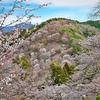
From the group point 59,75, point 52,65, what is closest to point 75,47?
point 52,65

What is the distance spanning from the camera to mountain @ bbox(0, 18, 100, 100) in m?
6.29

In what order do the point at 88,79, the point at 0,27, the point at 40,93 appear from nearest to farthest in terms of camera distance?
1. the point at 0,27
2. the point at 88,79
3. the point at 40,93

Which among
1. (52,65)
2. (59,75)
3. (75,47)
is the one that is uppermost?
(52,65)

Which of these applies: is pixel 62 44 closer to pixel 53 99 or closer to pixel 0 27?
pixel 53 99

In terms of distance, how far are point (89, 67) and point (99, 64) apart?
1.84 feet

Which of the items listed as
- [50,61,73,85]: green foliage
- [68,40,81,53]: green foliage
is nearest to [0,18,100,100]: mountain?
[50,61,73,85]: green foliage

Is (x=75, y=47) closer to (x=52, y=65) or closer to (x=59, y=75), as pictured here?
(x=52, y=65)

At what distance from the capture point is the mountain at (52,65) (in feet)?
20.6

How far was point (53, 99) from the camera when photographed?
16.1 meters

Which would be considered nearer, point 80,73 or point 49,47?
point 80,73

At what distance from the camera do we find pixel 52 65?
89.4ft

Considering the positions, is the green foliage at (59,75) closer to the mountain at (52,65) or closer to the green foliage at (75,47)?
the mountain at (52,65)

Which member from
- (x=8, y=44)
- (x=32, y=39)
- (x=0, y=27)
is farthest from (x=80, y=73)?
(x=32, y=39)

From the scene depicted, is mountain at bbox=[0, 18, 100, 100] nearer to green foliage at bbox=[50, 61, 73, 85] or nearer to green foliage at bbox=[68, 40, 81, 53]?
green foliage at bbox=[50, 61, 73, 85]
